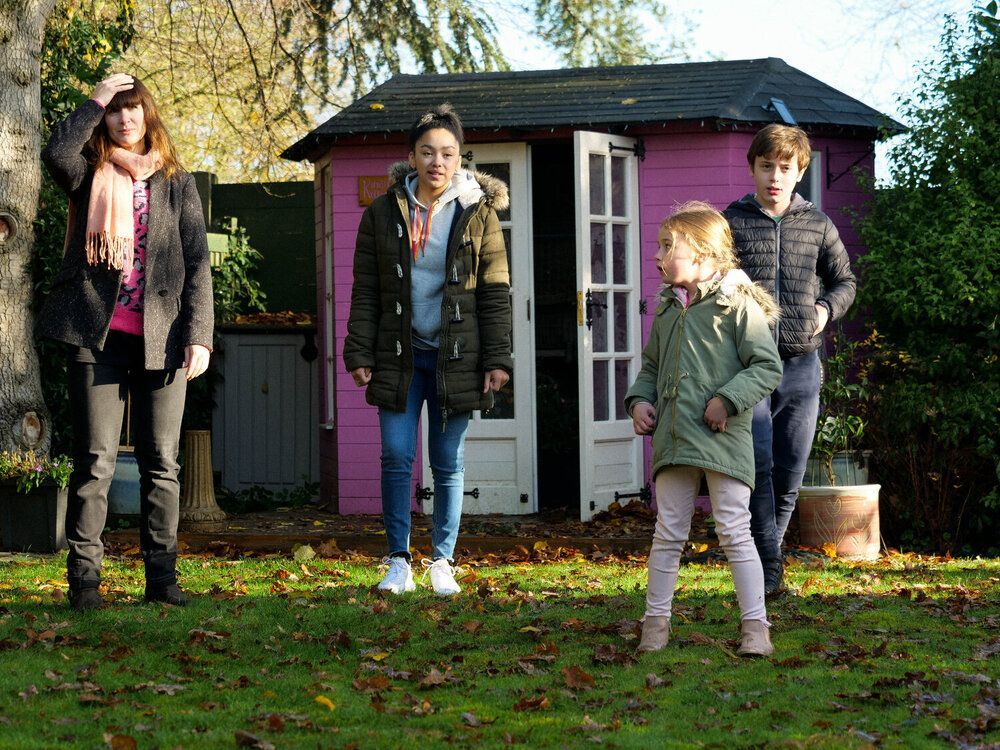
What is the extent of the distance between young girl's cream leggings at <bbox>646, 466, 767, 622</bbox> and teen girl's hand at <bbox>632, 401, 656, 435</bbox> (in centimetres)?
14

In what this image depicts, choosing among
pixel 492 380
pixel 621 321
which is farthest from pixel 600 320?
pixel 492 380

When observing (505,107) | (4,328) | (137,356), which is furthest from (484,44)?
(137,356)

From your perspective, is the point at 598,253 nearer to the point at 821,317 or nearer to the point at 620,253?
the point at 620,253

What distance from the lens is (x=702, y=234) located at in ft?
13.8

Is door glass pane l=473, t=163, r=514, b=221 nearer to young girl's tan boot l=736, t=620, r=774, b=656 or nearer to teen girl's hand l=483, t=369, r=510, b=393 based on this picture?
teen girl's hand l=483, t=369, r=510, b=393

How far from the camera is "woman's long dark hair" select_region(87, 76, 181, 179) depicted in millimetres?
4660

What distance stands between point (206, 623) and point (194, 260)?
51.7 inches

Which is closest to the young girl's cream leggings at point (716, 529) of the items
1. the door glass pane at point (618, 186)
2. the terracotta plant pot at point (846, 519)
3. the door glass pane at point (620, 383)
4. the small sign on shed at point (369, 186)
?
the terracotta plant pot at point (846, 519)

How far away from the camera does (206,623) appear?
450 centimetres

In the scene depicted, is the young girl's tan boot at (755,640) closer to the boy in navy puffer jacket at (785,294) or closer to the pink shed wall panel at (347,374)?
the boy in navy puffer jacket at (785,294)

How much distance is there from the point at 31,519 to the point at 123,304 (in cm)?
238

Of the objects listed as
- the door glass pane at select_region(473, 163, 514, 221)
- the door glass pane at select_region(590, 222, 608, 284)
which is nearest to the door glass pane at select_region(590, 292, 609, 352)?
the door glass pane at select_region(590, 222, 608, 284)

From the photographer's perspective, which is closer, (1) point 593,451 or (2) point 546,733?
(2) point 546,733

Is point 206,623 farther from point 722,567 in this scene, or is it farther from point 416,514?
point 416,514
